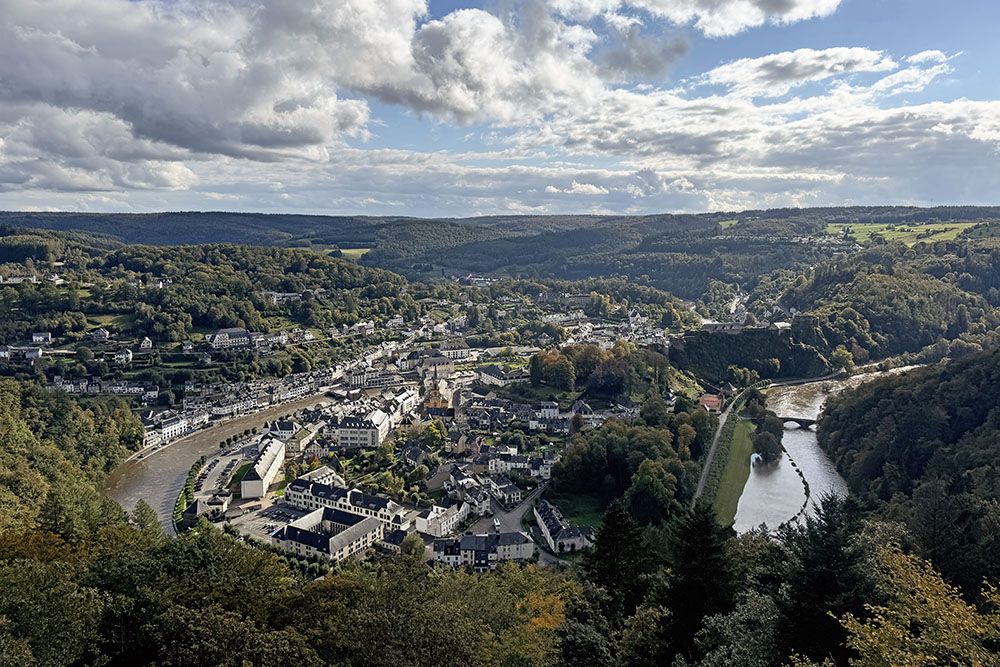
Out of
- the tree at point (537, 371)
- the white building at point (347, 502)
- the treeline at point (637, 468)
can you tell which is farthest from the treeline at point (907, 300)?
the white building at point (347, 502)

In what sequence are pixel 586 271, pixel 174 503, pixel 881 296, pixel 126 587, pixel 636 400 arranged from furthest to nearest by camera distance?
pixel 586 271
pixel 881 296
pixel 636 400
pixel 174 503
pixel 126 587

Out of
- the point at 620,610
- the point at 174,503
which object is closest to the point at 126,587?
the point at 620,610

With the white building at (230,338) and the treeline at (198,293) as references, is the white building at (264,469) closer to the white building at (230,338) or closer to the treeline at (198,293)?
the white building at (230,338)

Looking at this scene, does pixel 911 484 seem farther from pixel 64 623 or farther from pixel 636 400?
pixel 64 623

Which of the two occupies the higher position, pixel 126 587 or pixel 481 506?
pixel 126 587

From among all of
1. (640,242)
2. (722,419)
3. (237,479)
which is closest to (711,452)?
(722,419)

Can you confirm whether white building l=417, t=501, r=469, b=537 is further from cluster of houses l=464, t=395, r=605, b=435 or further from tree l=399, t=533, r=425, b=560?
cluster of houses l=464, t=395, r=605, b=435

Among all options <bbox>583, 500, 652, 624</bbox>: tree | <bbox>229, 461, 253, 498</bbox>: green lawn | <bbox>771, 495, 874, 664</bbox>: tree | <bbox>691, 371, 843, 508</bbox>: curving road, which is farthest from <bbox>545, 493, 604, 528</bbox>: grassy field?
<bbox>771, 495, 874, 664</bbox>: tree
